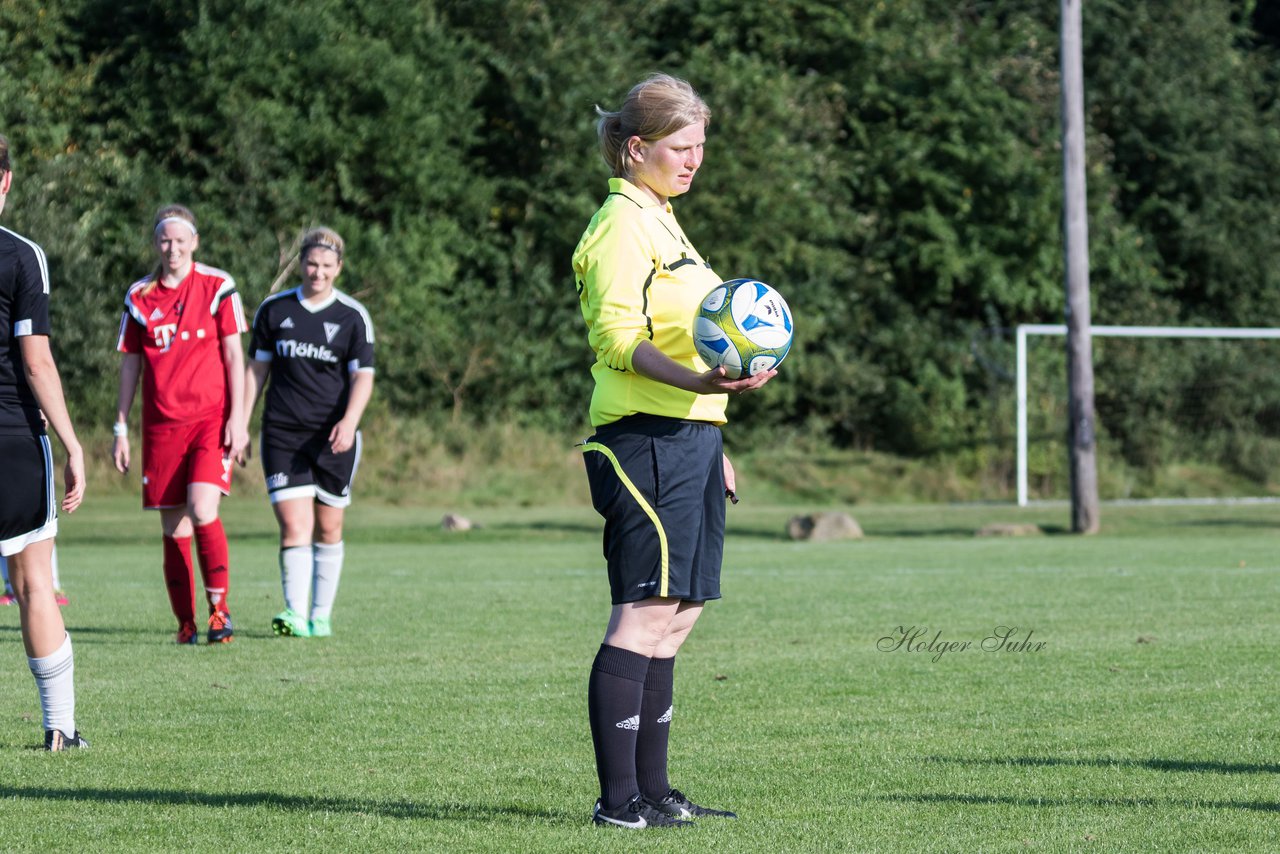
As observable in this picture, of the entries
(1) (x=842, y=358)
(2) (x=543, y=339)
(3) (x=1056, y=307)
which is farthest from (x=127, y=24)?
(3) (x=1056, y=307)

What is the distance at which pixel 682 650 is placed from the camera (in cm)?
827

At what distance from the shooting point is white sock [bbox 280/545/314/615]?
29.3 feet

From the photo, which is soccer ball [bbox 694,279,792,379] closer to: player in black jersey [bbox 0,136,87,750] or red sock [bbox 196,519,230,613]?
player in black jersey [bbox 0,136,87,750]

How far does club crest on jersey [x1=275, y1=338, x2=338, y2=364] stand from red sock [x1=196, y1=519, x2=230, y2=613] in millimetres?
1018

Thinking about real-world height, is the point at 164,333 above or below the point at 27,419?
above

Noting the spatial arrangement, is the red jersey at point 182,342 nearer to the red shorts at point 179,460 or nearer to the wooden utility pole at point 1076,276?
the red shorts at point 179,460

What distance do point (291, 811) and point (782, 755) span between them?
166 centimetres

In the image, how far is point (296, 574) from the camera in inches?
352

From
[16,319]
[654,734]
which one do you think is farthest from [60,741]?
[654,734]

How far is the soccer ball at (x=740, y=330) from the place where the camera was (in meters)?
4.06

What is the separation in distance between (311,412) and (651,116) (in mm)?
5089

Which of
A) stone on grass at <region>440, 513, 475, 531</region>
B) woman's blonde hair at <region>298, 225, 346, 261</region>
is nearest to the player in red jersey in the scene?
woman's blonde hair at <region>298, 225, 346, 261</region>

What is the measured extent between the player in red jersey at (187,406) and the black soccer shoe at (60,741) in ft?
9.73

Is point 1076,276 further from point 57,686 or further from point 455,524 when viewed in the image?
point 57,686
